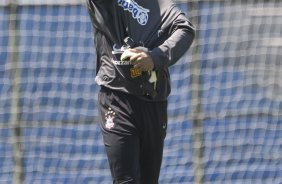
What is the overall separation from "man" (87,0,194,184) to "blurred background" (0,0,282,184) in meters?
1.76

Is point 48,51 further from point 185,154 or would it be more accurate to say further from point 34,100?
point 185,154

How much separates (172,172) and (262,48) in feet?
3.98

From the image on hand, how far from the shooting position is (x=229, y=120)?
6.03m

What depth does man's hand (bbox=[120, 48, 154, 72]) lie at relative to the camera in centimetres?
373

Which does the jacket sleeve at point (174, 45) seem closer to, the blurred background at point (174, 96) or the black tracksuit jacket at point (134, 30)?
the black tracksuit jacket at point (134, 30)

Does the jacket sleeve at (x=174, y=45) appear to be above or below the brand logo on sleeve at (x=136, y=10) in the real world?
below

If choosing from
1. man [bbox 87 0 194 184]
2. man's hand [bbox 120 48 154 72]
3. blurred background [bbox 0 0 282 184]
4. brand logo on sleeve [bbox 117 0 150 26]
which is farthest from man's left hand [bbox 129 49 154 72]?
blurred background [bbox 0 0 282 184]

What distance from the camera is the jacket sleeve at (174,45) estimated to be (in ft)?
12.5

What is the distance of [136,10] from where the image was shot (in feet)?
13.1

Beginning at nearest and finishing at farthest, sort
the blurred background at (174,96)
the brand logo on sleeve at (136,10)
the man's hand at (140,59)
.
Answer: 1. the man's hand at (140,59)
2. the brand logo on sleeve at (136,10)
3. the blurred background at (174,96)

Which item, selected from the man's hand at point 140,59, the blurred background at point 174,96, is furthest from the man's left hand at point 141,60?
the blurred background at point 174,96

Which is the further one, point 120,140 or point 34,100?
point 34,100

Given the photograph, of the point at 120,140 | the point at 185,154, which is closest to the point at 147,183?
the point at 120,140

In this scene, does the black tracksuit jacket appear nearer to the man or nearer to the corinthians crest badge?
the man
